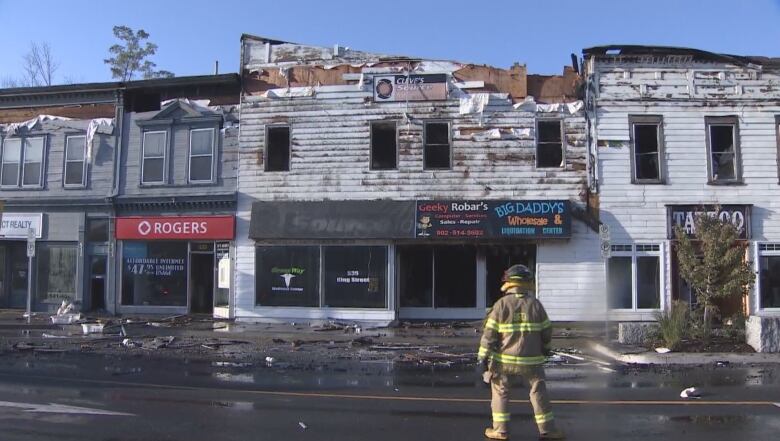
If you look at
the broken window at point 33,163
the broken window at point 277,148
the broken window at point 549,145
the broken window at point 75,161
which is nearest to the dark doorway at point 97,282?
the broken window at point 75,161

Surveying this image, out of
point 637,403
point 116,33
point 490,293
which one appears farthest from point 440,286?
point 116,33

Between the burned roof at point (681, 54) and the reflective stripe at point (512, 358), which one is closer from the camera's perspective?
the reflective stripe at point (512, 358)

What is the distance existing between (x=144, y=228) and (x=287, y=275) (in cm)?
465

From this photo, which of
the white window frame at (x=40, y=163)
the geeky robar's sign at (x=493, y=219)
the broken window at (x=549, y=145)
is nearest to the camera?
the geeky robar's sign at (x=493, y=219)

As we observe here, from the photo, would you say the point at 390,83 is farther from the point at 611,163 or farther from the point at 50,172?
the point at 50,172

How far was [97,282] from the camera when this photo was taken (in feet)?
65.3

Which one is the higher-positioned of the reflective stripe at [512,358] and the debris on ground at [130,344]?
the reflective stripe at [512,358]

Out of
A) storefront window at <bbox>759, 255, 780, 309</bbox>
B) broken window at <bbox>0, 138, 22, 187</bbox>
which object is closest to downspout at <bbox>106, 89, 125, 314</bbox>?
broken window at <bbox>0, 138, 22, 187</bbox>

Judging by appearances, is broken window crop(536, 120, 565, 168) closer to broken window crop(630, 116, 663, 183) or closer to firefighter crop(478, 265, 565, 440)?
broken window crop(630, 116, 663, 183)

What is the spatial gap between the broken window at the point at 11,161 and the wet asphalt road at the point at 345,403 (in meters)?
11.0

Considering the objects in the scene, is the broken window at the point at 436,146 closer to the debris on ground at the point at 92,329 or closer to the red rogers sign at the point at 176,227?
the red rogers sign at the point at 176,227

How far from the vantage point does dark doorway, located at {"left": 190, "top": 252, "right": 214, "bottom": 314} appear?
1933 centimetres

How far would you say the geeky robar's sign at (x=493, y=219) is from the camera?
17.2 meters

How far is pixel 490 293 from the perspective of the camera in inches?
714
